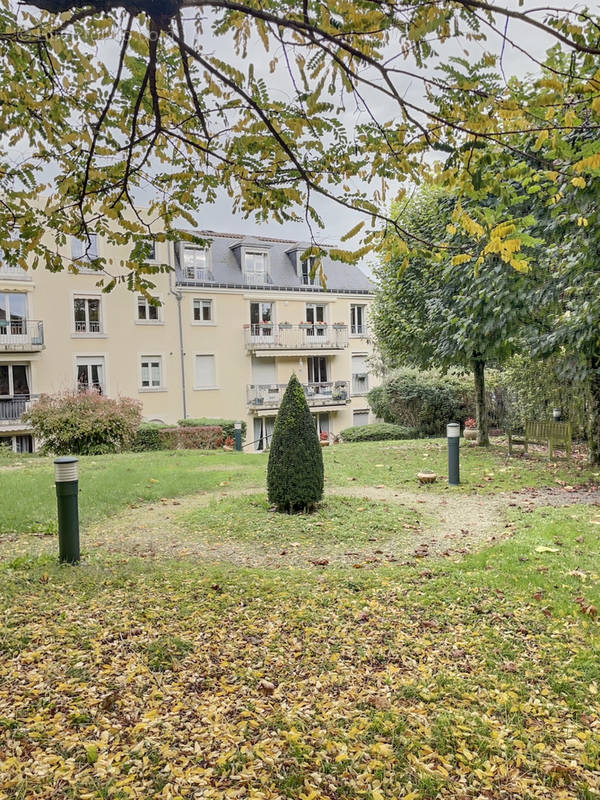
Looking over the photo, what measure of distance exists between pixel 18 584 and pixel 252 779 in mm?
2750

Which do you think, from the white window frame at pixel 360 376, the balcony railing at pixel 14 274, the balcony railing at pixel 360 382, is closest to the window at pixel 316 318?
the white window frame at pixel 360 376

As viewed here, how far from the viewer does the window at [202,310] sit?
23.8 metres

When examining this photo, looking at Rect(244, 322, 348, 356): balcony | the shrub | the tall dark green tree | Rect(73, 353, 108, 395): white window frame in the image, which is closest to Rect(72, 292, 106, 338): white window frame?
Rect(73, 353, 108, 395): white window frame

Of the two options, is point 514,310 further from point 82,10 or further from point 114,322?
point 114,322

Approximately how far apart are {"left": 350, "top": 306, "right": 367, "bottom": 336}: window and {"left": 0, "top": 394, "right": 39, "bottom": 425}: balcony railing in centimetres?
1538

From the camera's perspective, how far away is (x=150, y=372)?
2300cm

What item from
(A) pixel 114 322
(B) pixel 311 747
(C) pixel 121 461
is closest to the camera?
(B) pixel 311 747

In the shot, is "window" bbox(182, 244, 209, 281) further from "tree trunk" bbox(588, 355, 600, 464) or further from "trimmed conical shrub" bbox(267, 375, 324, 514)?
"trimmed conical shrub" bbox(267, 375, 324, 514)

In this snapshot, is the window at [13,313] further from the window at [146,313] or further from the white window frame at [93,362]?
the window at [146,313]

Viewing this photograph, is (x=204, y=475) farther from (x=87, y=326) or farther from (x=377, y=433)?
(x=87, y=326)

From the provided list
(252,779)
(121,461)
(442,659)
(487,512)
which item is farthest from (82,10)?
(121,461)

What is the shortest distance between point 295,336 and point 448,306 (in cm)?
1460

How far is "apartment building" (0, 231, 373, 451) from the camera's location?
825 inches

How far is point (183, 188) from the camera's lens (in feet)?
13.6
